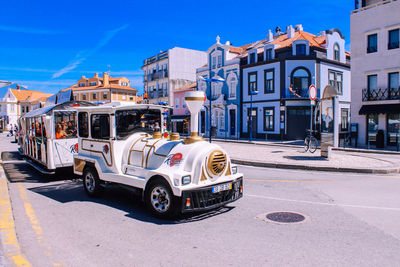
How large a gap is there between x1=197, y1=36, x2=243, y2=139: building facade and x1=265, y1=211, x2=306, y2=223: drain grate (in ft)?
88.2

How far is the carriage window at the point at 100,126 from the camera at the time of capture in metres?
6.72

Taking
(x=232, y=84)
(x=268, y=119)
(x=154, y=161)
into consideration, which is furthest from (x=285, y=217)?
(x=232, y=84)

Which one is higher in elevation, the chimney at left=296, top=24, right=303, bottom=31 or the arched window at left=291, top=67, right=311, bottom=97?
the chimney at left=296, top=24, right=303, bottom=31

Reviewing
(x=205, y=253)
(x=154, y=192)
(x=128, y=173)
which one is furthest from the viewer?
(x=128, y=173)

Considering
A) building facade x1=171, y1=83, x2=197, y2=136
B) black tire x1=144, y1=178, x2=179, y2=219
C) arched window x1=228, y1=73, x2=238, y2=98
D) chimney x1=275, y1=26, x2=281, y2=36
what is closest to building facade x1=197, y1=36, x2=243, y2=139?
arched window x1=228, y1=73, x2=238, y2=98

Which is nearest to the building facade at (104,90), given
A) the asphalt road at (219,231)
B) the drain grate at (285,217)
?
the asphalt road at (219,231)

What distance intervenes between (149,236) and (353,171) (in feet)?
28.8

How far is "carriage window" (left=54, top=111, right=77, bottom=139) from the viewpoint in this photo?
9706 mm

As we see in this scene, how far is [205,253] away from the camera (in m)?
4.06

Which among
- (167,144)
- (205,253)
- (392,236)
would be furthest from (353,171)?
(205,253)

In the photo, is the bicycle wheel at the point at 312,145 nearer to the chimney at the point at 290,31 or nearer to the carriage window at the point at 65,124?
the carriage window at the point at 65,124

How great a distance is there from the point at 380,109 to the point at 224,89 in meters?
Answer: 16.8

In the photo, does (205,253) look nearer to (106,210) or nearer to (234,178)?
(234,178)

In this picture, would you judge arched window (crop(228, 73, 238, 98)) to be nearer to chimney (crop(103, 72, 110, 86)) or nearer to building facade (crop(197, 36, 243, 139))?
building facade (crop(197, 36, 243, 139))
